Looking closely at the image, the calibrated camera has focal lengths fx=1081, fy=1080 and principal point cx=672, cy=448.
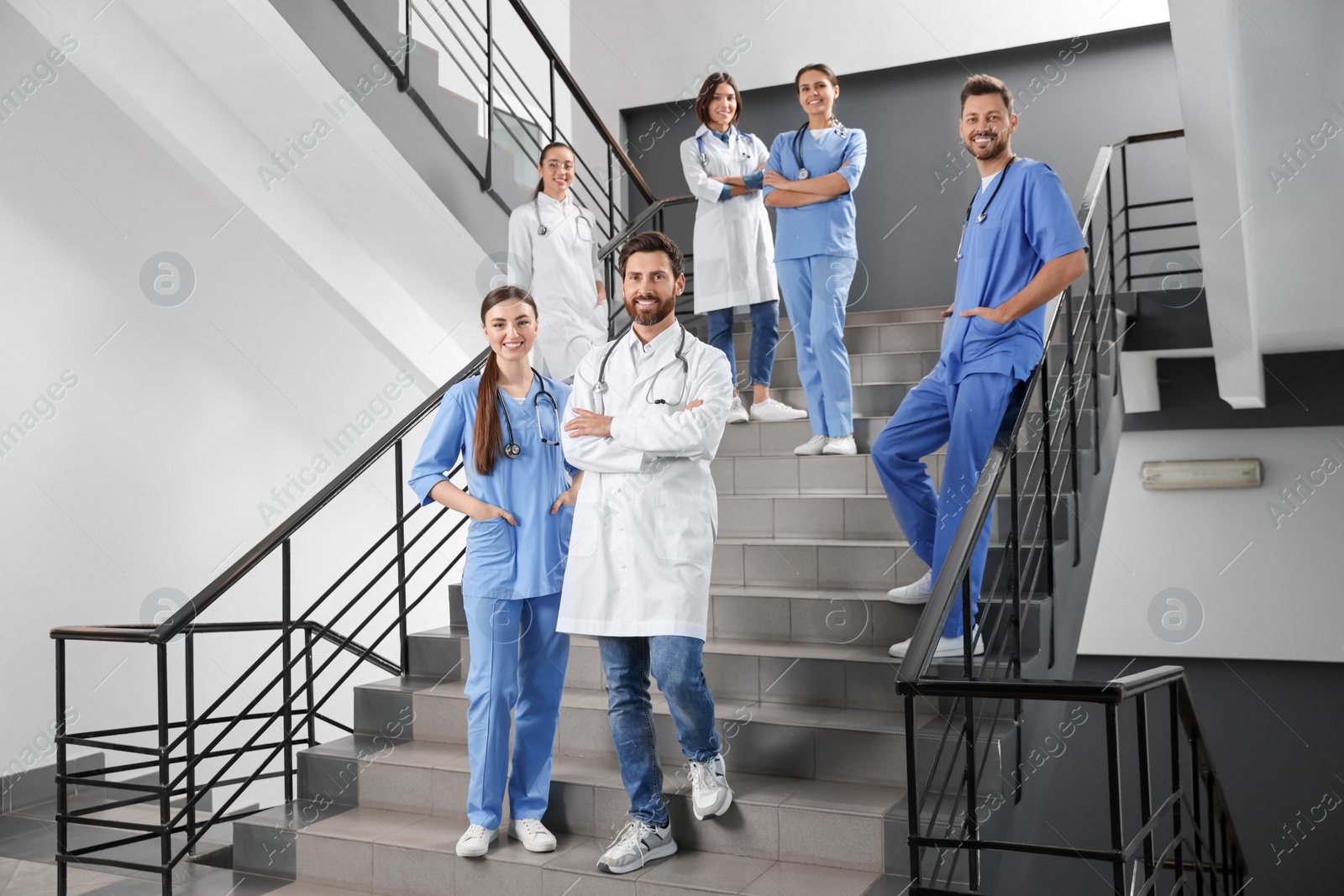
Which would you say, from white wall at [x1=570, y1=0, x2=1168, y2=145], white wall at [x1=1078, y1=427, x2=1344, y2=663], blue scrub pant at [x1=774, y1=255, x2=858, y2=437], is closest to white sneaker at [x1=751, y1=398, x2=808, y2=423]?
blue scrub pant at [x1=774, y1=255, x2=858, y2=437]

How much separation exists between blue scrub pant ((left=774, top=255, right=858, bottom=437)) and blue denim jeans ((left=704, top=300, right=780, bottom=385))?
0.40 metres

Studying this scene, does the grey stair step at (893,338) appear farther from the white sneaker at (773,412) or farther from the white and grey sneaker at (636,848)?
the white and grey sneaker at (636,848)

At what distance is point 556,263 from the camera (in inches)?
170

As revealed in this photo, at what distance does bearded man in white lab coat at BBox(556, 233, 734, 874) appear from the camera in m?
2.64

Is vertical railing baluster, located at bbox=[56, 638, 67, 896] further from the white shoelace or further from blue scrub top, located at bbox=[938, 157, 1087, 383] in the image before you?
blue scrub top, located at bbox=[938, 157, 1087, 383]

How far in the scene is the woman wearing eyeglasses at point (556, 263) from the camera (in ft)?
14.1

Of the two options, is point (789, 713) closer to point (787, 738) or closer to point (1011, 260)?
point (787, 738)

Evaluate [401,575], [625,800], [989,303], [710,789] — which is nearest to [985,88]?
[989,303]

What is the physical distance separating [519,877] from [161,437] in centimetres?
309

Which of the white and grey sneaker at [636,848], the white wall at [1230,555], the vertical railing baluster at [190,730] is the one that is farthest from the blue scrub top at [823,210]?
the white wall at [1230,555]

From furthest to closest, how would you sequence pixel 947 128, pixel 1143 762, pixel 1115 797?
pixel 947 128 < pixel 1143 762 < pixel 1115 797

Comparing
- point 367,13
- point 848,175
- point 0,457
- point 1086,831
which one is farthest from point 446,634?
point 1086,831

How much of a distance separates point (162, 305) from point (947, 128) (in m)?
5.18

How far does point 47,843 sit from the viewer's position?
159 inches
